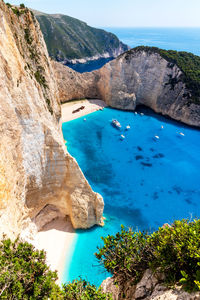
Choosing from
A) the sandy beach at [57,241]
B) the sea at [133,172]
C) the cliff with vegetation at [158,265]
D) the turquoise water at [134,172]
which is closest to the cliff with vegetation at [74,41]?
the sea at [133,172]

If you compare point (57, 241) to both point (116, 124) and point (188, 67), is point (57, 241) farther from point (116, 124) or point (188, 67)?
point (188, 67)

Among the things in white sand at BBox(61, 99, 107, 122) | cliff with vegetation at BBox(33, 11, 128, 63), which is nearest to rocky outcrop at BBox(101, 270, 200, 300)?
white sand at BBox(61, 99, 107, 122)

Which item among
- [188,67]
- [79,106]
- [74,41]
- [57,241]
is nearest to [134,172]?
[57,241]

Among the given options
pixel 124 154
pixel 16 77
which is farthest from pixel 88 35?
pixel 16 77

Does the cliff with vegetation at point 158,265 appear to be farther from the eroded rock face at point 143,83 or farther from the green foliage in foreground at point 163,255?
the eroded rock face at point 143,83

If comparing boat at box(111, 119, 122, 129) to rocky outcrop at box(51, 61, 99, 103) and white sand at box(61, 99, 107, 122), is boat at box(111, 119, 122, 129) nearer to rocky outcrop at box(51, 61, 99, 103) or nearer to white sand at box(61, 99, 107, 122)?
white sand at box(61, 99, 107, 122)
